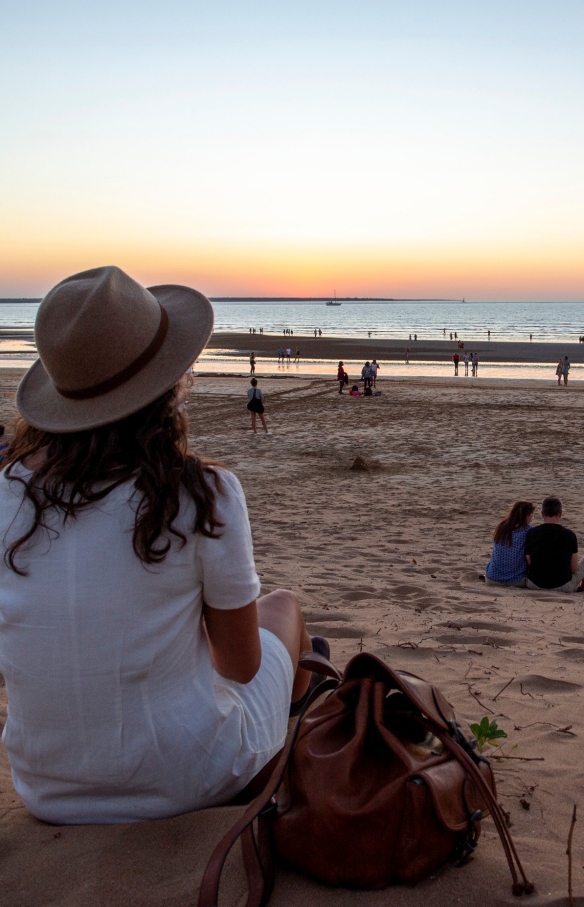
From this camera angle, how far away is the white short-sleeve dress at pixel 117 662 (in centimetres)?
178

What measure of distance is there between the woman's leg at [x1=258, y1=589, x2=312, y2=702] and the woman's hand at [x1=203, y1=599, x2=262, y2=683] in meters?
0.39

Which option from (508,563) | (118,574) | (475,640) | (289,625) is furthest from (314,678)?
(508,563)

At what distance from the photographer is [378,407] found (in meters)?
20.8

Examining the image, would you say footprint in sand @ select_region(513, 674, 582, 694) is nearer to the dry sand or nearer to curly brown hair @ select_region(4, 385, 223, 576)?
the dry sand

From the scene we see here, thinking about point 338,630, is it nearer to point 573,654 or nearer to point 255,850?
point 573,654

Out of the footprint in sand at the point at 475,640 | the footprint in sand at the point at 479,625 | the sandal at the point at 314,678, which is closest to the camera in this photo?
the sandal at the point at 314,678

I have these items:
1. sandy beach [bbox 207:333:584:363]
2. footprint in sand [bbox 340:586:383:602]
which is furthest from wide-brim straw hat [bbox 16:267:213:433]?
sandy beach [bbox 207:333:584:363]

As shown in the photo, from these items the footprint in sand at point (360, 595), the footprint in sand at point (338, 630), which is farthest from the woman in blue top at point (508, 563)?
the footprint in sand at point (338, 630)

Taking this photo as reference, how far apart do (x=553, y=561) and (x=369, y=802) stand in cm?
451

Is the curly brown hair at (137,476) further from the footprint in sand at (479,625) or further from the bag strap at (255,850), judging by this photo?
the footprint in sand at (479,625)

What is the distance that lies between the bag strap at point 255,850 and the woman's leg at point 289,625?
1.57ft

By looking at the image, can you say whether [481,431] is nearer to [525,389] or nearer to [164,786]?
[525,389]

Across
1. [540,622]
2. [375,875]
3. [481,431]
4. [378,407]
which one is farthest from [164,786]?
[378,407]

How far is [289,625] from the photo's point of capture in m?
2.50
